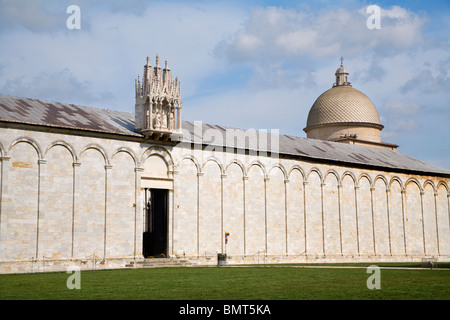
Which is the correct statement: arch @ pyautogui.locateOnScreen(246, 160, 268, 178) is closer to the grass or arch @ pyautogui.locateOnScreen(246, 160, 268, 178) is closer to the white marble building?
the white marble building

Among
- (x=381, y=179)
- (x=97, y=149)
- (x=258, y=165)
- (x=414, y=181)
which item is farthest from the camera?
(x=414, y=181)

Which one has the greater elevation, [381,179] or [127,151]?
[127,151]

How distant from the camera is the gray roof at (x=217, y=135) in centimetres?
4003

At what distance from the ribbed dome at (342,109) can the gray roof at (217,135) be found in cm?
882

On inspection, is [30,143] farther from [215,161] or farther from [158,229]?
[215,161]

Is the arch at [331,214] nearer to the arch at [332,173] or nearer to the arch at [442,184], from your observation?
the arch at [332,173]

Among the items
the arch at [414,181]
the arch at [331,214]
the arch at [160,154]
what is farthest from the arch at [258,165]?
the arch at [414,181]

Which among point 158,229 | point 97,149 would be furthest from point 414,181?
point 97,149

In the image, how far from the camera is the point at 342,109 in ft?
250

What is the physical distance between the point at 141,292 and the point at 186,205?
2563cm

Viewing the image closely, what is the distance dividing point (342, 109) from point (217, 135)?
30.6 m

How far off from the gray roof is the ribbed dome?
8.82 m

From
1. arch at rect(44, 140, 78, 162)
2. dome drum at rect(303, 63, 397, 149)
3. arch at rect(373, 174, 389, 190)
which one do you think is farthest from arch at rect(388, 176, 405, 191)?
arch at rect(44, 140, 78, 162)
